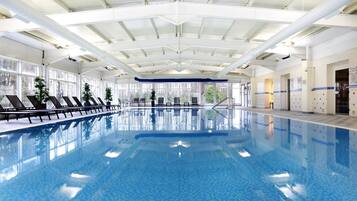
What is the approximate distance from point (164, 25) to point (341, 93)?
25.5 ft

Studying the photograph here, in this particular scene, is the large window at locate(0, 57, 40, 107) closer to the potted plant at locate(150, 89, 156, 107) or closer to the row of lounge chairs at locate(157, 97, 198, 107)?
the potted plant at locate(150, 89, 156, 107)

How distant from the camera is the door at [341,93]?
438 inches

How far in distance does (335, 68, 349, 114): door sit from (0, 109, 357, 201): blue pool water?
21.5 ft

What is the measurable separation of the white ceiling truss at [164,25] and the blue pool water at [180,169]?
9.30ft

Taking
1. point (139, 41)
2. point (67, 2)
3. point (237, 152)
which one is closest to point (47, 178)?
point (237, 152)

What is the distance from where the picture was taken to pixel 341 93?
11211mm

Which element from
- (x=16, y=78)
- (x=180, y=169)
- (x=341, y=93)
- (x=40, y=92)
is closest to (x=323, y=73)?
(x=341, y=93)

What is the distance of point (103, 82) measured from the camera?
2175 cm

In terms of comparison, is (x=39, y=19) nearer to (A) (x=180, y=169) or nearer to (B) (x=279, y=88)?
(A) (x=180, y=169)

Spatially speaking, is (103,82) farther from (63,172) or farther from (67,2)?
(63,172)

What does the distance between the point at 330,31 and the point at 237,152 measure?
25.2 feet

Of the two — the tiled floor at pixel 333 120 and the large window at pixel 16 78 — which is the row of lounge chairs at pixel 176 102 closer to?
the large window at pixel 16 78

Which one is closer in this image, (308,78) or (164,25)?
(164,25)

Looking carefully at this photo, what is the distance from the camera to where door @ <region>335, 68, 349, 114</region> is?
1112cm
